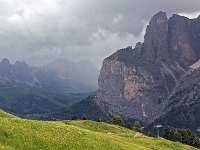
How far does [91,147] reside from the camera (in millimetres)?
61812

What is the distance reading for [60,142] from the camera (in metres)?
59.4

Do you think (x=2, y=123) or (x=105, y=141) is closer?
(x=2, y=123)

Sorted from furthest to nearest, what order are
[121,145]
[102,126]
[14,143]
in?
1. [102,126]
2. [121,145]
3. [14,143]

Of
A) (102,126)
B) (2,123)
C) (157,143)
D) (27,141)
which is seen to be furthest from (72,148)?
(102,126)

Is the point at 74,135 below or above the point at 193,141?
above

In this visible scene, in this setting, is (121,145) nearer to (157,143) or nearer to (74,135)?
(74,135)

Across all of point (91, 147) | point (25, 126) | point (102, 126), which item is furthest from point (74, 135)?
point (102, 126)

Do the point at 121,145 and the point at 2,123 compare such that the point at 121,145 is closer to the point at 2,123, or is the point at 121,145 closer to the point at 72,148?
the point at 72,148

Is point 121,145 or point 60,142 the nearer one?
point 60,142

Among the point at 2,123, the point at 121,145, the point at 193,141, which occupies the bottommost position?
the point at 193,141

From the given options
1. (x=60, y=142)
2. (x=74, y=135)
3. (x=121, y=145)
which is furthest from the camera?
(x=121, y=145)

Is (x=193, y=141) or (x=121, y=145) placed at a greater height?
(x=121, y=145)

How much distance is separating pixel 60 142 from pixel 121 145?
43.1 ft

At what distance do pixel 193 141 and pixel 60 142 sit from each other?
5854 inches
